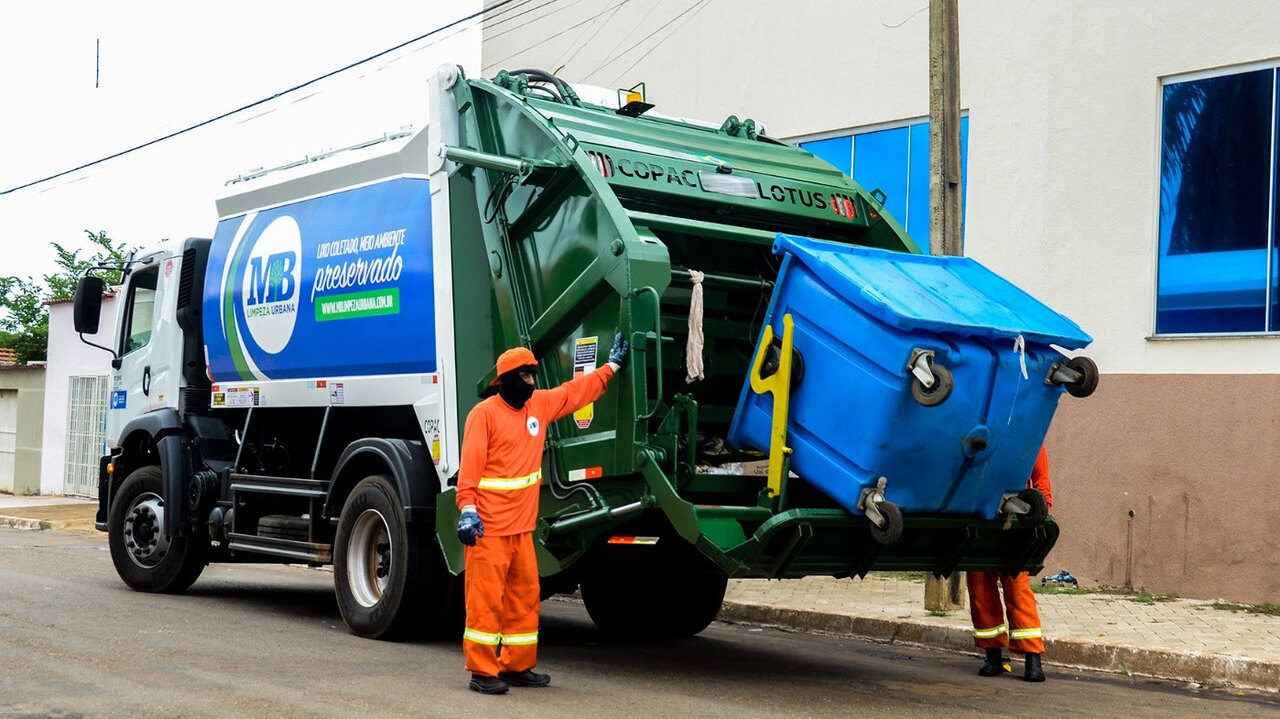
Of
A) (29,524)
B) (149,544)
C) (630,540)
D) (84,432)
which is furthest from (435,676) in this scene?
(84,432)

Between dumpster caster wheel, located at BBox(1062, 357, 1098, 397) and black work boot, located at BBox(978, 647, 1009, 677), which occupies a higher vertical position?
dumpster caster wheel, located at BBox(1062, 357, 1098, 397)

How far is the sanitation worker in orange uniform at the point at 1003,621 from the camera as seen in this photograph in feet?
25.2

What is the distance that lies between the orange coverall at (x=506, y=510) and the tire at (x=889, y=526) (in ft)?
4.54

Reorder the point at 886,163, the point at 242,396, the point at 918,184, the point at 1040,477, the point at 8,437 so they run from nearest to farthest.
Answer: the point at 1040,477 → the point at 242,396 → the point at 918,184 → the point at 886,163 → the point at 8,437

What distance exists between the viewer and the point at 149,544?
34.5 feet

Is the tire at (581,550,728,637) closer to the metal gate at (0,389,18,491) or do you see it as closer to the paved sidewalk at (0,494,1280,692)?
the paved sidewalk at (0,494,1280,692)

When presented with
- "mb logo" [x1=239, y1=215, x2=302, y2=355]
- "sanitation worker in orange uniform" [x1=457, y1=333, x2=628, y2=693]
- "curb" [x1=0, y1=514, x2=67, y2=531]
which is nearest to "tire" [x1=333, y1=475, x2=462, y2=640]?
"sanitation worker in orange uniform" [x1=457, y1=333, x2=628, y2=693]

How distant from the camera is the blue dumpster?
6.41 m

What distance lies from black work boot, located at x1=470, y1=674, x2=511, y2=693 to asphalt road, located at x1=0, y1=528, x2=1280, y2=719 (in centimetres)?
6

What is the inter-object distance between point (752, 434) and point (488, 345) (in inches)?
62.8

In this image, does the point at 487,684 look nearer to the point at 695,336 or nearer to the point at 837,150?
the point at 695,336

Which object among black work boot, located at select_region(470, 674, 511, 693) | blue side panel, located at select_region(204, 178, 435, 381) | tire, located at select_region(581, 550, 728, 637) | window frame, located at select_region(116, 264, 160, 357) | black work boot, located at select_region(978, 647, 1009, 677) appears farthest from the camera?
window frame, located at select_region(116, 264, 160, 357)

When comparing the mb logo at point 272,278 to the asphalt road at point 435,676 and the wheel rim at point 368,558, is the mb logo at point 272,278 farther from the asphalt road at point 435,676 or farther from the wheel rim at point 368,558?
the asphalt road at point 435,676

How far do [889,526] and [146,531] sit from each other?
6.20m
